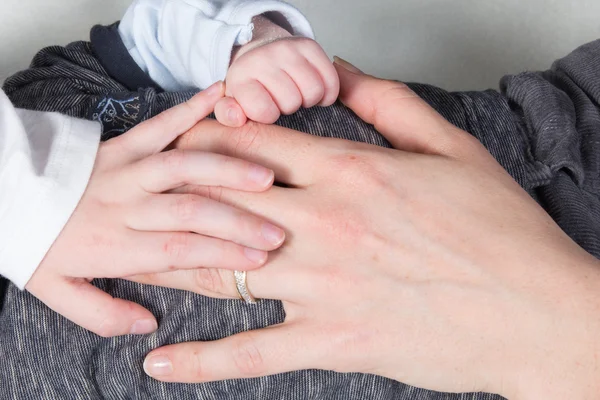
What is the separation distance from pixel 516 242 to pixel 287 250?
0.66 feet

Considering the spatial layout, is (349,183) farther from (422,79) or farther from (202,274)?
(422,79)

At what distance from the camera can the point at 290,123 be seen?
73 centimetres

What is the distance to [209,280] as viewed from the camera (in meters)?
0.65

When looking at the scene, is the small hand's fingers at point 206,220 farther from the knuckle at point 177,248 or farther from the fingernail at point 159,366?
the fingernail at point 159,366

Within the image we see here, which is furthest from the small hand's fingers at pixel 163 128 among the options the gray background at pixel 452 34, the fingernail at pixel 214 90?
the gray background at pixel 452 34

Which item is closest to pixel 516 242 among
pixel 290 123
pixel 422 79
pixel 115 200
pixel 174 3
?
pixel 290 123

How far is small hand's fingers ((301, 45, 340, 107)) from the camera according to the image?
708mm

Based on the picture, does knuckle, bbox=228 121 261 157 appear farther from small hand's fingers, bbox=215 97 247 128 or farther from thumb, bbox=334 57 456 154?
thumb, bbox=334 57 456 154

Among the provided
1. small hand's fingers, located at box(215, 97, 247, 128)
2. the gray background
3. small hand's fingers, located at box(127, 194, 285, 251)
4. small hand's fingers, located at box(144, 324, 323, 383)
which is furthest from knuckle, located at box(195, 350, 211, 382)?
the gray background

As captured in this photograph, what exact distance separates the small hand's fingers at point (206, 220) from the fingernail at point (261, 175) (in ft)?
0.10

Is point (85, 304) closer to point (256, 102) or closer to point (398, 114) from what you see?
point (256, 102)

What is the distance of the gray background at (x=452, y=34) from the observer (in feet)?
3.96

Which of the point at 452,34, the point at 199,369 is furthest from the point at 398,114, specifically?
the point at 452,34

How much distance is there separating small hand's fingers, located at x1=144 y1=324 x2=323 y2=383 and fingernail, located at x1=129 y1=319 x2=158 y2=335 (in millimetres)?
27
